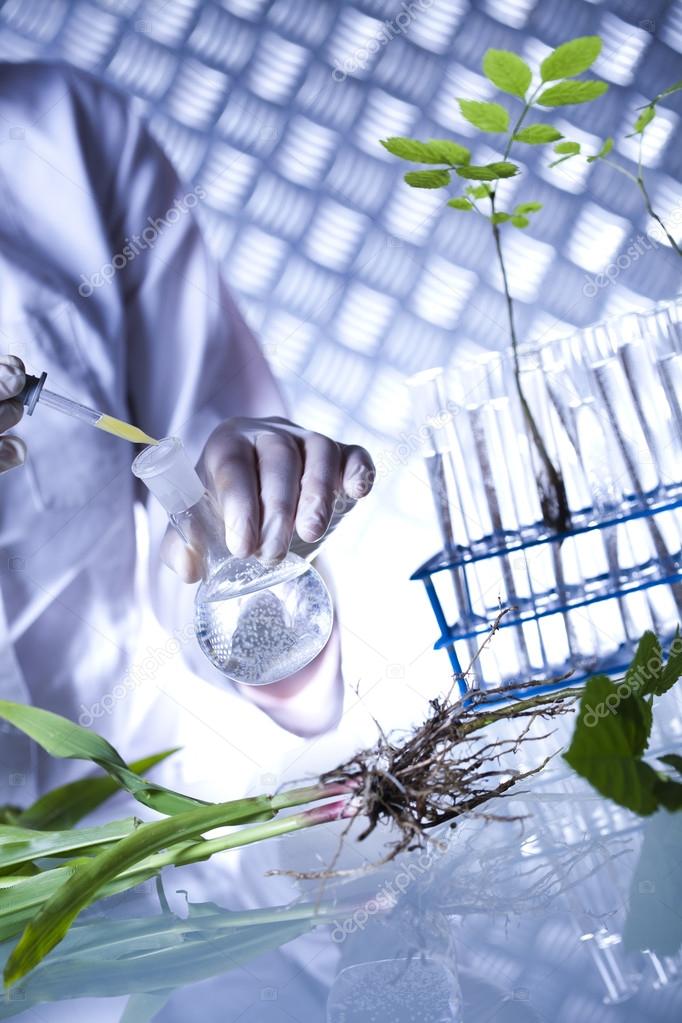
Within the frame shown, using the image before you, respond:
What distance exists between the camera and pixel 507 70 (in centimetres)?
73

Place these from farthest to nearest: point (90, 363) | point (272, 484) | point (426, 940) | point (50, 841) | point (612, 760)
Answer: point (90, 363), point (272, 484), point (50, 841), point (426, 940), point (612, 760)

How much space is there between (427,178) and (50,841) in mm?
571

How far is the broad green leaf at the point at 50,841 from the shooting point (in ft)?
1.87

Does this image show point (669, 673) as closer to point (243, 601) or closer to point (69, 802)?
point (243, 601)

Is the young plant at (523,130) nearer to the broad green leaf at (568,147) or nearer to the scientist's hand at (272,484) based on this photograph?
the broad green leaf at (568,147)

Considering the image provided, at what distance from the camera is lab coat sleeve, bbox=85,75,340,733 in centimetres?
128

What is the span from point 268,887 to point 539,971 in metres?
0.23

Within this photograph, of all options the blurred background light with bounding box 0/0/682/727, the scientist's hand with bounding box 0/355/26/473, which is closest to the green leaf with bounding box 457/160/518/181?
the scientist's hand with bounding box 0/355/26/473

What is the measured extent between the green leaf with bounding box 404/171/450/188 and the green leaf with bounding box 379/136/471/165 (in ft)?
0.04

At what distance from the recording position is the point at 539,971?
398mm

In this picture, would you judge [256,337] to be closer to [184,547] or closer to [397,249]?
[397,249]

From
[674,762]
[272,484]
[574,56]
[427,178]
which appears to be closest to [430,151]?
[427,178]

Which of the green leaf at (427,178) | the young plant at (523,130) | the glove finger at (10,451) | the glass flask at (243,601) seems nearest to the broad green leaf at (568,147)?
the young plant at (523,130)

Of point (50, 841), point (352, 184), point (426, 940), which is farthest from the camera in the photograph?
point (352, 184)
